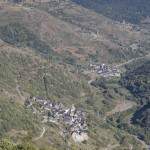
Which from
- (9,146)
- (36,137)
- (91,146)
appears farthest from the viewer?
(91,146)

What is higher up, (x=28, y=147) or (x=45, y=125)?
(x=28, y=147)

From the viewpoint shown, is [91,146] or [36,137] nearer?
[36,137]

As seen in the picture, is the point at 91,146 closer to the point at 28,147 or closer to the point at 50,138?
the point at 50,138

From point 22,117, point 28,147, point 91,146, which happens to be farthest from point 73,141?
point 28,147

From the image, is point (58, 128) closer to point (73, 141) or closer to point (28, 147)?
point (73, 141)

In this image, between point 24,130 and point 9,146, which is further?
point 24,130

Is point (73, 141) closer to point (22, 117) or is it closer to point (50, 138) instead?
point (50, 138)

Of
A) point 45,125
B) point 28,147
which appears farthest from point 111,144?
point 28,147

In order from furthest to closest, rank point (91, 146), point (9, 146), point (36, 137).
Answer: point (91, 146), point (36, 137), point (9, 146)

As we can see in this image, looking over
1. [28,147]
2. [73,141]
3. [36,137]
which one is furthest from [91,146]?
[28,147]
